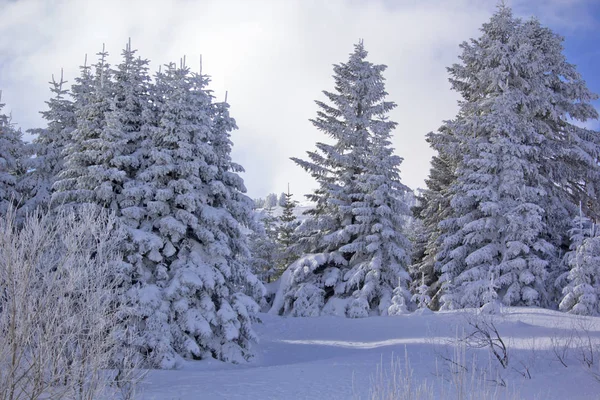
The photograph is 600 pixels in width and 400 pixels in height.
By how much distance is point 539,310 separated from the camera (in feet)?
61.4

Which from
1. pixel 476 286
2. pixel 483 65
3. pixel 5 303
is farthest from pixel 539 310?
pixel 5 303

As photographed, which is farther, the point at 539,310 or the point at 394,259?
the point at 394,259

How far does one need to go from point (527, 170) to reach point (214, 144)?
46.8 ft

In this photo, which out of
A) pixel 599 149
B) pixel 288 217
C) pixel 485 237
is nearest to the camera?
pixel 485 237

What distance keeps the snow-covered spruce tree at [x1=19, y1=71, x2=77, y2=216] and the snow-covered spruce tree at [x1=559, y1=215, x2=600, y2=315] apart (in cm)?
2049

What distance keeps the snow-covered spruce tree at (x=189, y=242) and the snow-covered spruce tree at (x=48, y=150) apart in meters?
5.25

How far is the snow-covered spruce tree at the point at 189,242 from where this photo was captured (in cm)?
1488

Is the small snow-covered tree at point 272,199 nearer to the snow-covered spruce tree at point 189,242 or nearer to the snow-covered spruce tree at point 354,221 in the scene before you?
the snow-covered spruce tree at point 354,221

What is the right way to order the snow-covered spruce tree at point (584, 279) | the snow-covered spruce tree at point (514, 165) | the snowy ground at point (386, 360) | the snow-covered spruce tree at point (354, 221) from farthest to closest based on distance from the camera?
the snow-covered spruce tree at point (354, 221)
the snow-covered spruce tree at point (514, 165)
the snow-covered spruce tree at point (584, 279)
the snowy ground at point (386, 360)

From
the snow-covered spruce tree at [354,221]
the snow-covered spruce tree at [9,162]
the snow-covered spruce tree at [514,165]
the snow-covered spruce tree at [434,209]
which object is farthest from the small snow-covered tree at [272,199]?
the snow-covered spruce tree at [9,162]

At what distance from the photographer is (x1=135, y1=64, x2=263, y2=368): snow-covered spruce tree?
1488 cm

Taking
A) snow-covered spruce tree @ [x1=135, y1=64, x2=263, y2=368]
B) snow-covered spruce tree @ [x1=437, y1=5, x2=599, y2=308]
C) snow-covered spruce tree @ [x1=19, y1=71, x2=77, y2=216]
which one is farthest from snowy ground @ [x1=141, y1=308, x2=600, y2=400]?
snow-covered spruce tree @ [x1=19, y1=71, x2=77, y2=216]

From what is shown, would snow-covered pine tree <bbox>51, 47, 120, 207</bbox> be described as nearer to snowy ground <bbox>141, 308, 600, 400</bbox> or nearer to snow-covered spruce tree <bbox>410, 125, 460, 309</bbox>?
snowy ground <bbox>141, 308, 600, 400</bbox>

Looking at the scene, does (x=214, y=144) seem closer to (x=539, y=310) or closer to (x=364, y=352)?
(x=364, y=352)
